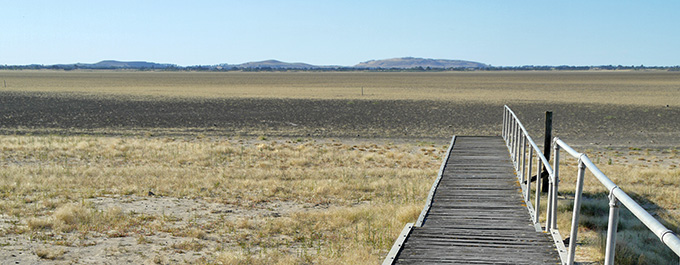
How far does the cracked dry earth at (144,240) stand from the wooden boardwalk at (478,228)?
2.82m

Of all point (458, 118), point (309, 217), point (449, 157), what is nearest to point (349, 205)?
point (309, 217)

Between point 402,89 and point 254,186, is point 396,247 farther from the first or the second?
point 402,89

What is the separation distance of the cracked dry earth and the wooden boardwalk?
2824 mm

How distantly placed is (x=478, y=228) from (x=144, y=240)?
14.8ft

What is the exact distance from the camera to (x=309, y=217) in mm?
9883

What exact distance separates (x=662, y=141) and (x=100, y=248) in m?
20.2

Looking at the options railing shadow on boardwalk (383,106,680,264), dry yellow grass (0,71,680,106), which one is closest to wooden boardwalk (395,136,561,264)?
railing shadow on boardwalk (383,106,680,264)

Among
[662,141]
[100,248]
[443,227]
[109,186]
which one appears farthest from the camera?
[662,141]

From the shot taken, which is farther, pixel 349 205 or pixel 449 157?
pixel 449 157

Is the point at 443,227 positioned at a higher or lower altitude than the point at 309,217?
higher

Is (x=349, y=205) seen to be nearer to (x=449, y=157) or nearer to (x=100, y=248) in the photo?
(x=449, y=157)

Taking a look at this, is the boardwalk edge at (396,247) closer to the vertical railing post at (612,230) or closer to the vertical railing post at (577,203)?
the vertical railing post at (577,203)

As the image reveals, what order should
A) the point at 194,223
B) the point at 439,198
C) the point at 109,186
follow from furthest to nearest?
the point at 109,186, the point at 194,223, the point at 439,198

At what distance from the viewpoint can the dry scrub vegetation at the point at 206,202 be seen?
791 centimetres
